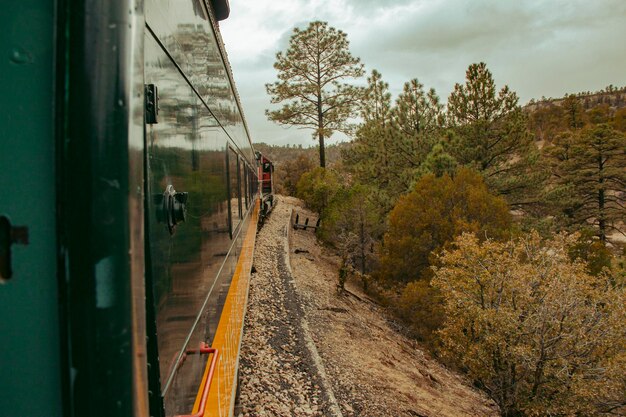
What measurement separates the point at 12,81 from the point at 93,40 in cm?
20

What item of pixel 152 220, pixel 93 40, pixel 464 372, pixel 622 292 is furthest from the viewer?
pixel 464 372

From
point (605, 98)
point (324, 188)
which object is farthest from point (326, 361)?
point (605, 98)

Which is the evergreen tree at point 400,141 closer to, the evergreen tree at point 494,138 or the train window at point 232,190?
the evergreen tree at point 494,138

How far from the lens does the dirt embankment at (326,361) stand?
6719 millimetres

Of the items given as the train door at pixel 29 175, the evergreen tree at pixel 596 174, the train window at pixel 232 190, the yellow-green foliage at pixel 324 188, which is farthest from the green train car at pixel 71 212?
the evergreen tree at pixel 596 174

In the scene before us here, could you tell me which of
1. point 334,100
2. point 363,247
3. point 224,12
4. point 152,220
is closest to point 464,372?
point 363,247

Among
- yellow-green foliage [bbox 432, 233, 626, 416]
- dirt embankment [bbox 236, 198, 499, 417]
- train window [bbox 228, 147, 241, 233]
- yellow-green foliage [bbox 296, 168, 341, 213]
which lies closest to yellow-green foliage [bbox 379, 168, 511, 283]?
dirt embankment [bbox 236, 198, 499, 417]

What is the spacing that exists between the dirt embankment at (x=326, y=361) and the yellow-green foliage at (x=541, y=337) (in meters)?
1.31

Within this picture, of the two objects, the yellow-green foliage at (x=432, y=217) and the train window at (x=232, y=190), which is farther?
the yellow-green foliage at (x=432, y=217)

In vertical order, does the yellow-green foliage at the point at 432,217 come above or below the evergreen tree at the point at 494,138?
below

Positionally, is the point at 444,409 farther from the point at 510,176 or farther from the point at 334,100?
the point at 334,100

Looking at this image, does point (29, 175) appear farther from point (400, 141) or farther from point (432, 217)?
point (400, 141)

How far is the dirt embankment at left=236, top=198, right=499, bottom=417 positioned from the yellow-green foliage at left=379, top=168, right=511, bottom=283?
2497 millimetres

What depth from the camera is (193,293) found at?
210 centimetres
